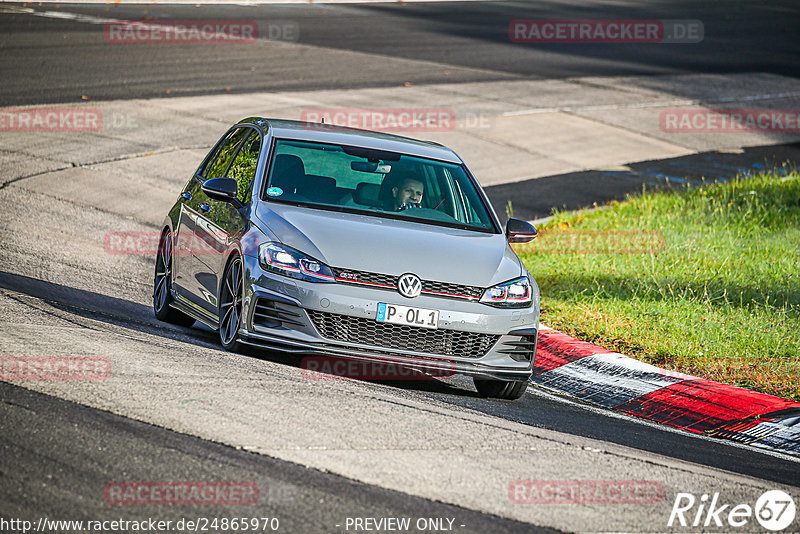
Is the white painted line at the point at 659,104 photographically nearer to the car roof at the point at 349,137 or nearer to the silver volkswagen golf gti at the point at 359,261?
the car roof at the point at 349,137

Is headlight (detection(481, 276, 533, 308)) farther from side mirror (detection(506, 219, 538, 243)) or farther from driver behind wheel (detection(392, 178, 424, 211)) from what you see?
driver behind wheel (detection(392, 178, 424, 211))

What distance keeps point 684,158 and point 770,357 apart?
470 inches

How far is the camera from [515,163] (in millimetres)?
18609

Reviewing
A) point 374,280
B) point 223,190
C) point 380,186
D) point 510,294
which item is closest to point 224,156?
point 223,190

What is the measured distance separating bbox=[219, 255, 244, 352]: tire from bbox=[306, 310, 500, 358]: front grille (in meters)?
0.60

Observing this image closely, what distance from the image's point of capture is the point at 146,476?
4789 mm

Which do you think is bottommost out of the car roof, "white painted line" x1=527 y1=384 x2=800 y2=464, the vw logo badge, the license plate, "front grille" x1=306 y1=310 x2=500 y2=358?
"white painted line" x1=527 y1=384 x2=800 y2=464

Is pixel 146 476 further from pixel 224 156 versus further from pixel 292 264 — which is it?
pixel 224 156

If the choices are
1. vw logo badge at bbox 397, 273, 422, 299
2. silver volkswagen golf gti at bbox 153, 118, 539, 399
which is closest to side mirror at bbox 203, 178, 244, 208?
silver volkswagen golf gti at bbox 153, 118, 539, 399

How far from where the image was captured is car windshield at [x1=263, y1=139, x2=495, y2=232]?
8.12 meters

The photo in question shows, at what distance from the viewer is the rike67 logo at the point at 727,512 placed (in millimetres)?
5102

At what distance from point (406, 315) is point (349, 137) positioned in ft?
7.28

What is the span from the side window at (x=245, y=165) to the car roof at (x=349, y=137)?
128 millimetres

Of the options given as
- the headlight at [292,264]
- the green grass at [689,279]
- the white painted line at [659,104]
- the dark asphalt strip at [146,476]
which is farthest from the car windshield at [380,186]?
the white painted line at [659,104]
